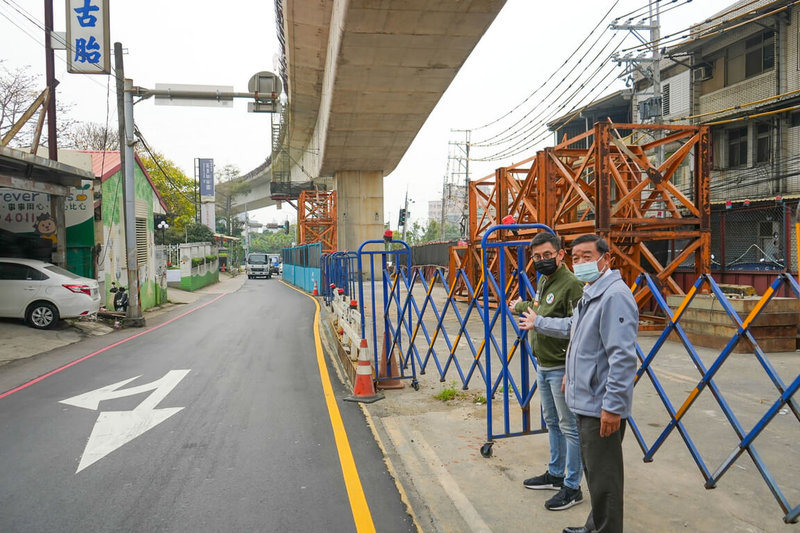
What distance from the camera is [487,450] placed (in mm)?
4891

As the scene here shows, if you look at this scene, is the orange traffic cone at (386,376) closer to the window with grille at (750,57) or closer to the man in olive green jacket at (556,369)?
the man in olive green jacket at (556,369)

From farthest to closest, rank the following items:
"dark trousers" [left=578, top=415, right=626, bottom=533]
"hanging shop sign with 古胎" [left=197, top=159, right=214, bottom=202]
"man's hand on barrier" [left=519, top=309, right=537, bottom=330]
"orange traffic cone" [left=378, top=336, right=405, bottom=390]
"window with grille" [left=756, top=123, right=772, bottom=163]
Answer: "hanging shop sign with 古胎" [left=197, top=159, right=214, bottom=202] → "window with grille" [left=756, top=123, right=772, bottom=163] → "orange traffic cone" [left=378, top=336, right=405, bottom=390] → "man's hand on barrier" [left=519, top=309, right=537, bottom=330] → "dark trousers" [left=578, top=415, right=626, bottom=533]

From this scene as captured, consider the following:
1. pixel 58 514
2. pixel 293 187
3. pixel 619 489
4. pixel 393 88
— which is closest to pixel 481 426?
pixel 619 489

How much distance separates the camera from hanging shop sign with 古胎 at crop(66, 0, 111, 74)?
50.0ft

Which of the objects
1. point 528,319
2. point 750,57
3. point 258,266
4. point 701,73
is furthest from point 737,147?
point 258,266

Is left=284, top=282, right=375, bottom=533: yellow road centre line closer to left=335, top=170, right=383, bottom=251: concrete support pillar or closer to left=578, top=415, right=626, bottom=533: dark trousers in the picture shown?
left=578, top=415, right=626, bottom=533: dark trousers

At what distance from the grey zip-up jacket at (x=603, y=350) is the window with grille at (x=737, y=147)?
23.2 meters

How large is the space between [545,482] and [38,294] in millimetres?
12815

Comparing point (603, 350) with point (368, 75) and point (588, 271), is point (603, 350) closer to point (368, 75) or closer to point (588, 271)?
point (588, 271)

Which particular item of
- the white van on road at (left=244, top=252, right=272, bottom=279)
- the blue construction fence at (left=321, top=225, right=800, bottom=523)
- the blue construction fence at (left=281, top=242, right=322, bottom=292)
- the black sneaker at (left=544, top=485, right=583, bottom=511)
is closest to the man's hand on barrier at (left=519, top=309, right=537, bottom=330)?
the blue construction fence at (left=321, top=225, right=800, bottom=523)

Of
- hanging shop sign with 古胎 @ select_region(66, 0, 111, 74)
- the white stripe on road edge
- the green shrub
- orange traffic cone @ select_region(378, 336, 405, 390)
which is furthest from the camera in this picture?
hanging shop sign with 古胎 @ select_region(66, 0, 111, 74)

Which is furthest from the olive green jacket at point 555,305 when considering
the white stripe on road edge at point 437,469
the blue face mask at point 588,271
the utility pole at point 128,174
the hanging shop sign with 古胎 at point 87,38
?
the hanging shop sign with 古胎 at point 87,38

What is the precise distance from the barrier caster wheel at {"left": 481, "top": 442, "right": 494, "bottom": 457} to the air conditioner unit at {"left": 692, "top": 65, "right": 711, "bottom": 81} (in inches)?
962

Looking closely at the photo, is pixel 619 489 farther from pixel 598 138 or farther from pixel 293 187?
pixel 293 187
